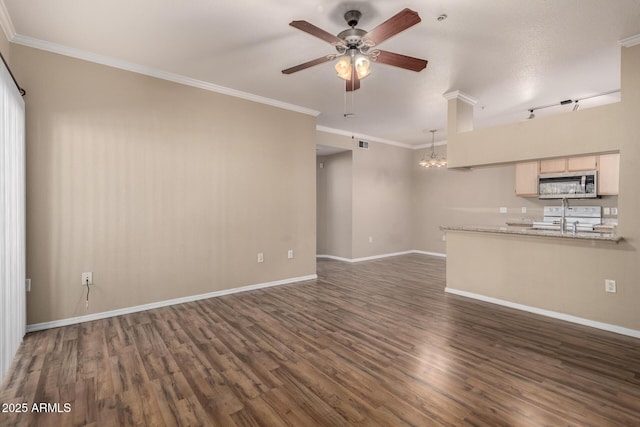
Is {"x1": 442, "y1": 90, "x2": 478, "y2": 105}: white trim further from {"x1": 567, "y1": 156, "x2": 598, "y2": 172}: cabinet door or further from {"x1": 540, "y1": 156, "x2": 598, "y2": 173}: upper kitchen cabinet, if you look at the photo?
{"x1": 567, "y1": 156, "x2": 598, "y2": 172}: cabinet door

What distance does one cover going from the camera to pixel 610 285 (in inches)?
121

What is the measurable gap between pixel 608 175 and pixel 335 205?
4.93 m

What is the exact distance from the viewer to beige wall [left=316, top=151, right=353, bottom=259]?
269 inches

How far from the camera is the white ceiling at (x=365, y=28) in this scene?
244cm

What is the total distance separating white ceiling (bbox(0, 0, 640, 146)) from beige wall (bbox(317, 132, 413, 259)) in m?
2.54

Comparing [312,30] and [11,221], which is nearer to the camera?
[312,30]

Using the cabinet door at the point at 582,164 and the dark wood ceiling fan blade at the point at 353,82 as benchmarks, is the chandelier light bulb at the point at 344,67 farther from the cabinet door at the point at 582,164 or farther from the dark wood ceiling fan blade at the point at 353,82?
the cabinet door at the point at 582,164

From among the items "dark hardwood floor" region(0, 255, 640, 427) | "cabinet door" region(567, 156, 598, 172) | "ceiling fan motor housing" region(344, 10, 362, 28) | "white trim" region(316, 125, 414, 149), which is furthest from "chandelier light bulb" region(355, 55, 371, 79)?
"cabinet door" region(567, 156, 598, 172)

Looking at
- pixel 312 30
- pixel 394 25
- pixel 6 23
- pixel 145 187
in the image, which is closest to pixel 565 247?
pixel 394 25

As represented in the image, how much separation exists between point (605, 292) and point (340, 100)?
155 inches

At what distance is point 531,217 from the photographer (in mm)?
6027

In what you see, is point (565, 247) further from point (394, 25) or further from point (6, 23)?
point (6, 23)

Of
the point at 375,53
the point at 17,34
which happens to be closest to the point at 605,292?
the point at 375,53

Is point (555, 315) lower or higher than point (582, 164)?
lower
